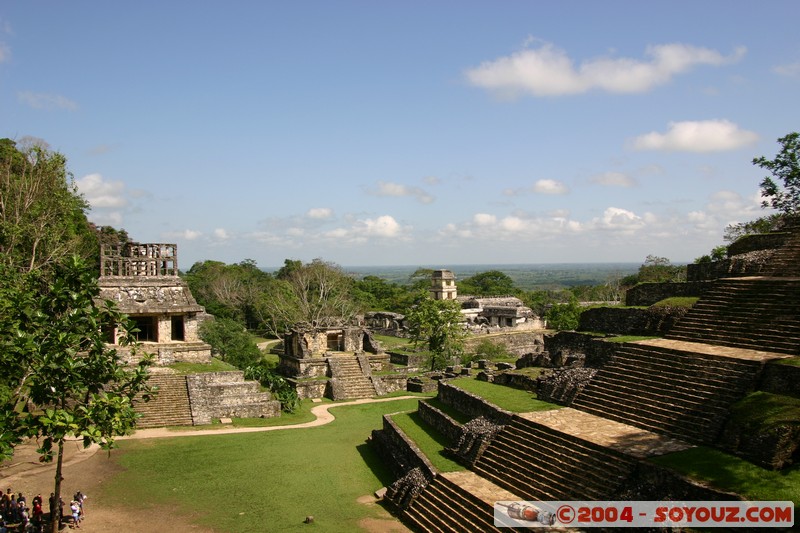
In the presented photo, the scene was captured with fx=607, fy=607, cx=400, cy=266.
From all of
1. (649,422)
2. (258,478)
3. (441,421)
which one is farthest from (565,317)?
(258,478)

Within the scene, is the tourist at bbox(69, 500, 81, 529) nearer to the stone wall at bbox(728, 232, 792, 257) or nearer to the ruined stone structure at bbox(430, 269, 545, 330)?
the stone wall at bbox(728, 232, 792, 257)

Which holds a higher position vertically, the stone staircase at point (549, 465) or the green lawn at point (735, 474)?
the green lawn at point (735, 474)

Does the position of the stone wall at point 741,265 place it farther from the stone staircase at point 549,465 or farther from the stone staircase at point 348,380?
the stone staircase at point 348,380

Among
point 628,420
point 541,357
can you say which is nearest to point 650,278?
point 541,357

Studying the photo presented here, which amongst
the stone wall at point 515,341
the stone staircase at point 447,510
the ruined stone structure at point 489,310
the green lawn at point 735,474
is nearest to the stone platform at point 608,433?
the green lawn at point 735,474

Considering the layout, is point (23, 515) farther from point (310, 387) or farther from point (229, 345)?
point (229, 345)

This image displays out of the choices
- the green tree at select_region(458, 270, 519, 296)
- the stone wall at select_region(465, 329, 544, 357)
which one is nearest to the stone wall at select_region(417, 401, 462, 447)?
the stone wall at select_region(465, 329, 544, 357)

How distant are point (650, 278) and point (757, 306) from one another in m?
42.9

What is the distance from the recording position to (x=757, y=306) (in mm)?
16875

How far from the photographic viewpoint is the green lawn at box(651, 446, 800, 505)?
10156 millimetres

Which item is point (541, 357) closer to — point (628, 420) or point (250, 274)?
point (628, 420)

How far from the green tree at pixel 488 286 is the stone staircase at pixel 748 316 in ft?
208

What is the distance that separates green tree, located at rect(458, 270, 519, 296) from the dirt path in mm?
65772

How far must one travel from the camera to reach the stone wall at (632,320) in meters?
19.4
